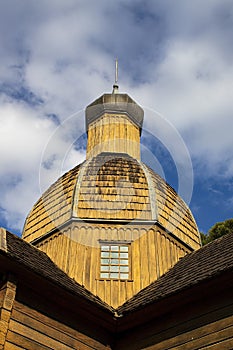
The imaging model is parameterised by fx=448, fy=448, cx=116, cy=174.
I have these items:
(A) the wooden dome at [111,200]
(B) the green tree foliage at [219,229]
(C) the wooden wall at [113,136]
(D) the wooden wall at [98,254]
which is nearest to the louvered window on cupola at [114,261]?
(D) the wooden wall at [98,254]

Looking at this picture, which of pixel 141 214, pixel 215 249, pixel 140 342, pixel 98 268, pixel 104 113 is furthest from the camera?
pixel 104 113

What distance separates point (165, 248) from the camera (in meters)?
13.3

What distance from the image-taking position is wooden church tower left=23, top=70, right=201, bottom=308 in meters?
12.5

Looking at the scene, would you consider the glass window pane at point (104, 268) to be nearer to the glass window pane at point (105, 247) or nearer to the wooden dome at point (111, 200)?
the glass window pane at point (105, 247)

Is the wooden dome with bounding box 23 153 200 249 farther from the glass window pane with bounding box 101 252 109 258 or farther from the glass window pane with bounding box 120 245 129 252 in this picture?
the glass window pane with bounding box 101 252 109 258

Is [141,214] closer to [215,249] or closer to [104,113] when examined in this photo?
[215,249]

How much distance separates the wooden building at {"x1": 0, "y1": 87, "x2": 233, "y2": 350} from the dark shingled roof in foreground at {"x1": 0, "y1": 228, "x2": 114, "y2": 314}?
0.05 meters

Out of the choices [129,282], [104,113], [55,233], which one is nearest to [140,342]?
[129,282]

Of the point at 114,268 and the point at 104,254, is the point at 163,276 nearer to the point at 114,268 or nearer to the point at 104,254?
the point at 114,268

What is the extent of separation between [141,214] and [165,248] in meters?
1.23

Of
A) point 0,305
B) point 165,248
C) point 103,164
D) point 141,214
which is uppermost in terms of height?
point 103,164

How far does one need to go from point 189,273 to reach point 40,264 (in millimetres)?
3574

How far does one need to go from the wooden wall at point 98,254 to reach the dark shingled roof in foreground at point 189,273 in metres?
0.33

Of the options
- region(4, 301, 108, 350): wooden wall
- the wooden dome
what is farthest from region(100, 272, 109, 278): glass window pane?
region(4, 301, 108, 350): wooden wall
